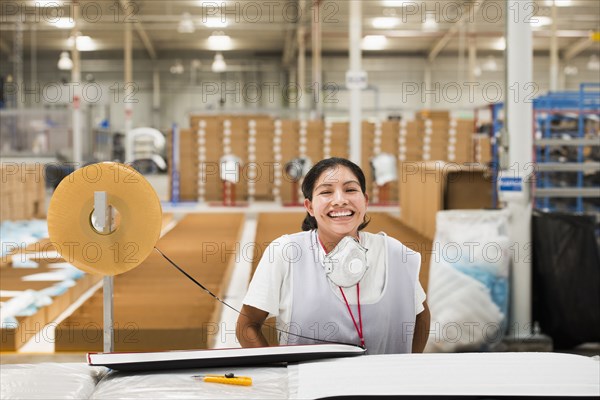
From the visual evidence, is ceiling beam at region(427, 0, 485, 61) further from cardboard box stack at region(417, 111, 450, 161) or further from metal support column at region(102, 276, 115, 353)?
metal support column at region(102, 276, 115, 353)

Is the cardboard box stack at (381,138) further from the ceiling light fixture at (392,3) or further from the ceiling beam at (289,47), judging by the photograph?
the ceiling beam at (289,47)

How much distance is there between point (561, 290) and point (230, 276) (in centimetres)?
283

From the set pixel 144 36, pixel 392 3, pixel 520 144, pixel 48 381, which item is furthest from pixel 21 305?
pixel 144 36

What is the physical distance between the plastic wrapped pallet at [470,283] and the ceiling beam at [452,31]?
13.1 meters

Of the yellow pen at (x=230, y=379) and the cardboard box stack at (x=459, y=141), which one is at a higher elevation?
the cardboard box stack at (x=459, y=141)

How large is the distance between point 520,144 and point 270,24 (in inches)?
646

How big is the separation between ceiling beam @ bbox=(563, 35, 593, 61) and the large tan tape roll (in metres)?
22.4

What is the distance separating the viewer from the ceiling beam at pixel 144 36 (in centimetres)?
1738

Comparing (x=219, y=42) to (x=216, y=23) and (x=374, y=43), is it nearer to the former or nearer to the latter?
(x=216, y=23)

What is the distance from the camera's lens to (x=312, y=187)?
2.22 meters

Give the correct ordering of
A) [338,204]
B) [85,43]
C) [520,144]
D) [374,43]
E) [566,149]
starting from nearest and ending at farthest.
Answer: [338,204] < [520,144] < [566,149] < [85,43] < [374,43]

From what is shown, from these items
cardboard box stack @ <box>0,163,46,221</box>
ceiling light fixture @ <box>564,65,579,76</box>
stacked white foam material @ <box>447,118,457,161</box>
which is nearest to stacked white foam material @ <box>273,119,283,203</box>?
stacked white foam material @ <box>447,118,457,161</box>

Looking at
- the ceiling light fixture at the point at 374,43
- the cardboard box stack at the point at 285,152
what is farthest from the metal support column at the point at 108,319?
the ceiling light fixture at the point at 374,43

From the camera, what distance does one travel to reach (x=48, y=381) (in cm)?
152
